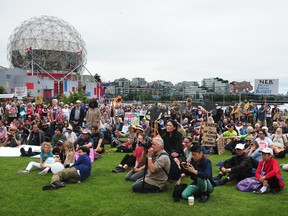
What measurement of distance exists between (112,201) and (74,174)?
5.91ft

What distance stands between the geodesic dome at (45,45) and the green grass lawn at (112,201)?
6231 centimetres

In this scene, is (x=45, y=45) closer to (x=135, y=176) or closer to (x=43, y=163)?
(x=43, y=163)

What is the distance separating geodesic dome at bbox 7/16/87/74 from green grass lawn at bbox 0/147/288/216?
62.3 meters

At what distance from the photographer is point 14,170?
9172 mm

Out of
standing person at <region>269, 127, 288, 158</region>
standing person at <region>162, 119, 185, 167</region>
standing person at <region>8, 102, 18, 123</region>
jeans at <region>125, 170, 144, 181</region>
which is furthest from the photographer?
standing person at <region>8, 102, 18, 123</region>

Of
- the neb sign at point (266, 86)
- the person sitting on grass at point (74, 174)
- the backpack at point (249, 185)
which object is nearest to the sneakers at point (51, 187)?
the person sitting on grass at point (74, 174)

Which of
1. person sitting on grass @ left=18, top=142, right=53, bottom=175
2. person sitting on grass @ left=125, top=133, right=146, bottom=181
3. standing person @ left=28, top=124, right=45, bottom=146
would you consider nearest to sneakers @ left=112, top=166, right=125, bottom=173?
person sitting on grass @ left=125, top=133, right=146, bottom=181

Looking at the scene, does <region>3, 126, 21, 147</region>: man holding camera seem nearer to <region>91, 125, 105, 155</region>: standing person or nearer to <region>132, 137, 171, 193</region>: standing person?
<region>91, 125, 105, 155</region>: standing person

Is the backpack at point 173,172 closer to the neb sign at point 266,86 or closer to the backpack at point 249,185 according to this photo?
the backpack at point 249,185

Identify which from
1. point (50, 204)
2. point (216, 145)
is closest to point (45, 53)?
point (216, 145)

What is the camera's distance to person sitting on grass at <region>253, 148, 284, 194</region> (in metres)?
6.91

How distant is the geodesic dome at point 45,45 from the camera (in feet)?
221

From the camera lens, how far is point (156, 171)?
6.92 metres

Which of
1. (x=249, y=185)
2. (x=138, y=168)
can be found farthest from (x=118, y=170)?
(x=249, y=185)
